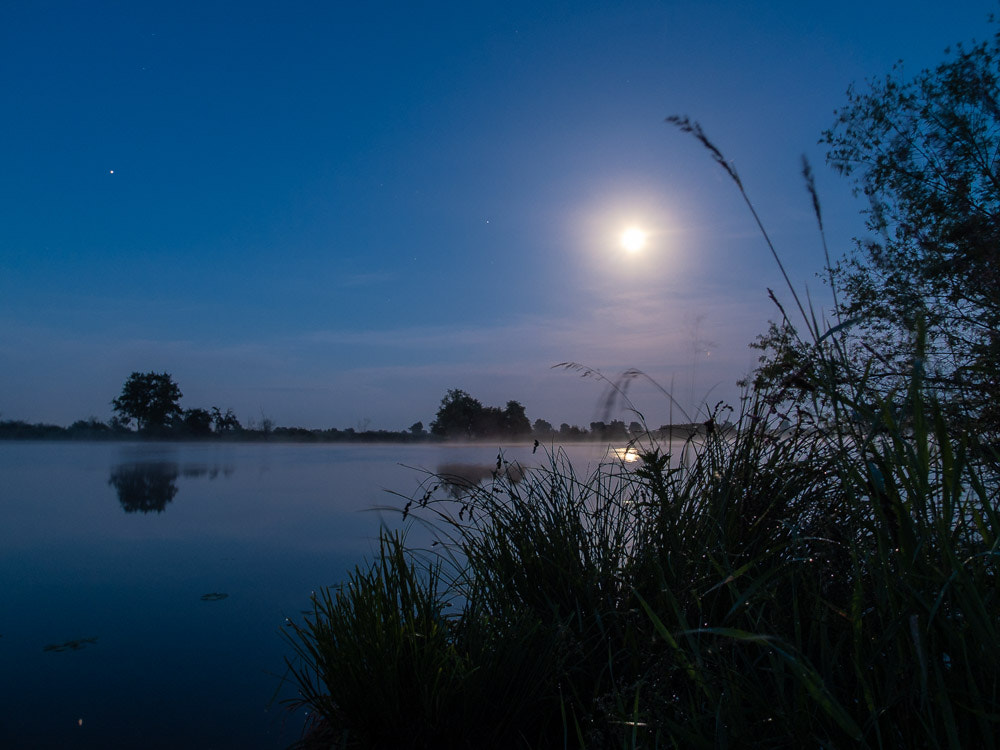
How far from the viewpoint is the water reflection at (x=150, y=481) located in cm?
757

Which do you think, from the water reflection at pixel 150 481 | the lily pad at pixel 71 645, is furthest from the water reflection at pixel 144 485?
the lily pad at pixel 71 645

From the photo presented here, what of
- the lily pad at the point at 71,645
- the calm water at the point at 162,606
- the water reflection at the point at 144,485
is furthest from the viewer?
the water reflection at the point at 144,485

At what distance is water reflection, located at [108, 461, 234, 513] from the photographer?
298 inches

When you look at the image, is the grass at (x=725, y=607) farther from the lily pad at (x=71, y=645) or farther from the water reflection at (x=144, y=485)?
the water reflection at (x=144, y=485)

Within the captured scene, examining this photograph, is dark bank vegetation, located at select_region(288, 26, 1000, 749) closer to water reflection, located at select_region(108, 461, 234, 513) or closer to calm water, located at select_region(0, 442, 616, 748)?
calm water, located at select_region(0, 442, 616, 748)

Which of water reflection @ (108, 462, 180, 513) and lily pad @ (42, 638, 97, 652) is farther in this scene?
water reflection @ (108, 462, 180, 513)

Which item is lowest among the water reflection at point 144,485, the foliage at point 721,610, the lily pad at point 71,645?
the lily pad at point 71,645

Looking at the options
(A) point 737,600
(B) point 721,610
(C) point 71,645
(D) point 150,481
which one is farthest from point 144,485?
(A) point 737,600

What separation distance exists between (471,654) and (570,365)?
1.19m

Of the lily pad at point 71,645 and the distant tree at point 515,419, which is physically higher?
the distant tree at point 515,419

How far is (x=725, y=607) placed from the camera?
5.44ft

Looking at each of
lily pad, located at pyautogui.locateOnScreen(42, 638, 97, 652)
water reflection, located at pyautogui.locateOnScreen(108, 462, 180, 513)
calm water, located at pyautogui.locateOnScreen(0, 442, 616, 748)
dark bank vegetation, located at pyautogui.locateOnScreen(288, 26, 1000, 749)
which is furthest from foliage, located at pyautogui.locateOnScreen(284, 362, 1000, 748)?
water reflection, located at pyautogui.locateOnScreen(108, 462, 180, 513)

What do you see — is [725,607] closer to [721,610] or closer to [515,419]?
[721,610]

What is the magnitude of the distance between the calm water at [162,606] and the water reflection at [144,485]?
0.26 ft
